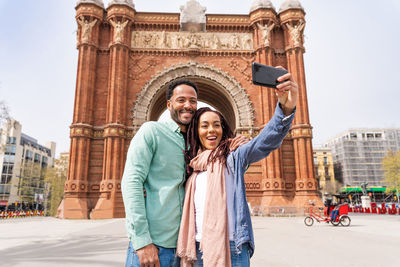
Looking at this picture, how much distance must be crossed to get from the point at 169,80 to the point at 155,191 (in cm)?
1688

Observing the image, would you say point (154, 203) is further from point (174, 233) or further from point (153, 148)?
point (153, 148)

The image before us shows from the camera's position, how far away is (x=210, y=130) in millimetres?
2107

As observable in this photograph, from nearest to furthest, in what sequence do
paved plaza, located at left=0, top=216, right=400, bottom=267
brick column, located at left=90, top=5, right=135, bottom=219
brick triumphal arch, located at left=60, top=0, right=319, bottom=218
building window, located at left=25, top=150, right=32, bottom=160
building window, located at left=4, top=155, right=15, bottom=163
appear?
1. paved plaza, located at left=0, top=216, right=400, bottom=267
2. brick column, located at left=90, top=5, right=135, bottom=219
3. brick triumphal arch, located at left=60, top=0, right=319, bottom=218
4. building window, located at left=4, top=155, right=15, bottom=163
5. building window, located at left=25, top=150, right=32, bottom=160

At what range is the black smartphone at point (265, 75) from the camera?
5.77 ft

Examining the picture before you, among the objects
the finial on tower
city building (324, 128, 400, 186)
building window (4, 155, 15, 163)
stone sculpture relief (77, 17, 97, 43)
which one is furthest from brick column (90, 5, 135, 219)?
city building (324, 128, 400, 186)

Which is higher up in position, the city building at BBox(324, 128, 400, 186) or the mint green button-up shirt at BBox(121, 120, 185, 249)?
the city building at BBox(324, 128, 400, 186)

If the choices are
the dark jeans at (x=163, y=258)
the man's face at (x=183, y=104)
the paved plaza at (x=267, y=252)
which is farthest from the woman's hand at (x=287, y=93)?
the paved plaza at (x=267, y=252)

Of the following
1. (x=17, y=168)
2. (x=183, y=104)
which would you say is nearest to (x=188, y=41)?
(x=183, y=104)

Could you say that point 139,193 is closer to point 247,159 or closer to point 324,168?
point 247,159

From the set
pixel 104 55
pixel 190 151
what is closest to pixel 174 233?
pixel 190 151

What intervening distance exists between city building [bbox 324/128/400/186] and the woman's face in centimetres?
6452

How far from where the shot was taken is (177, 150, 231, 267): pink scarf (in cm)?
174

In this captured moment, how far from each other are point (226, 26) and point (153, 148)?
63.3ft

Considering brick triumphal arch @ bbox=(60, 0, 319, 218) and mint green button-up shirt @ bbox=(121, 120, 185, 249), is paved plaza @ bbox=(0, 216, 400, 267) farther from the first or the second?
brick triumphal arch @ bbox=(60, 0, 319, 218)
